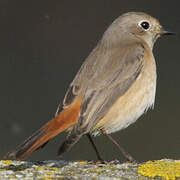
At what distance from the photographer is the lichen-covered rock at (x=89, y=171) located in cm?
580

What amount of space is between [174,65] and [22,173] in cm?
499

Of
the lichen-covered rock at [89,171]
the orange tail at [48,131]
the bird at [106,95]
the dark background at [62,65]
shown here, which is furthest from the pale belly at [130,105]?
the dark background at [62,65]

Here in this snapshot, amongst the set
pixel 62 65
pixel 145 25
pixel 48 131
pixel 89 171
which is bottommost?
pixel 89 171

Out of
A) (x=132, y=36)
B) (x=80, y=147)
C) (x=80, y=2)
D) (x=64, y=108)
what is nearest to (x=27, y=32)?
(x=80, y=2)

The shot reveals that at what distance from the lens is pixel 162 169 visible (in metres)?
6.02

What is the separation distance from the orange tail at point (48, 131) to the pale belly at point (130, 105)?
36 centimetres

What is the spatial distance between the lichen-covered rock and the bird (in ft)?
0.76

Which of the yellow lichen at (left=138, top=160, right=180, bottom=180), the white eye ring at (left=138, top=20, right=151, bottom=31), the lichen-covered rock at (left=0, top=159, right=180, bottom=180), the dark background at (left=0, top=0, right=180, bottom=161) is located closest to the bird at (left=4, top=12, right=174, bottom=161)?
the lichen-covered rock at (left=0, top=159, right=180, bottom=180)

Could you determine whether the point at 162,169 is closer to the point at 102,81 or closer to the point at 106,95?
the point at 106,95

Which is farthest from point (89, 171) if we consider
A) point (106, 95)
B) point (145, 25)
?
point (145, 25)

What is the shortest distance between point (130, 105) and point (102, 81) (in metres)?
0.38

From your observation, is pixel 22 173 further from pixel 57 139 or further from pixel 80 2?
pixel 80 2

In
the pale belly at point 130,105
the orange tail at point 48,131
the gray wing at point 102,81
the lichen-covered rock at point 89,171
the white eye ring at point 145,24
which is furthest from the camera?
the white eye ring at point 145,24

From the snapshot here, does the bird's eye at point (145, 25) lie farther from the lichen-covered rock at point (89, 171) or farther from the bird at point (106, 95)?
the lichen-covered rock at point (89, 171)
